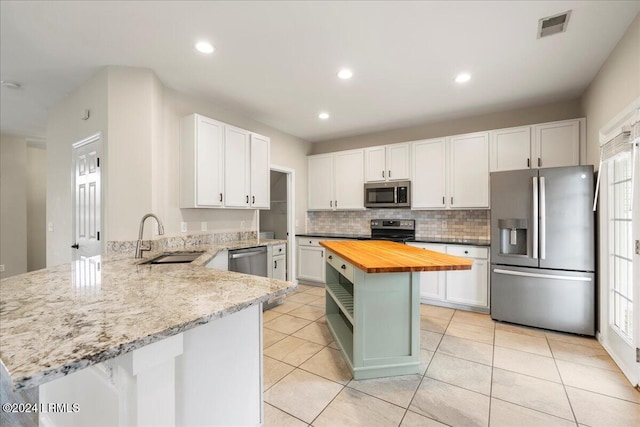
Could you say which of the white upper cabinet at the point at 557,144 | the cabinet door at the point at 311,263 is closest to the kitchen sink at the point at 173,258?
the cabinet door at the point at 311,263

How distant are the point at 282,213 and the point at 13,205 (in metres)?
4.72

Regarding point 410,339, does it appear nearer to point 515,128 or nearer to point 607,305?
point 607,305

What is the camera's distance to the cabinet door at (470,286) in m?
3.50

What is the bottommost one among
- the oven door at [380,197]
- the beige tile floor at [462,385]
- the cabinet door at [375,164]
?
the beige tile floor at [462,385]

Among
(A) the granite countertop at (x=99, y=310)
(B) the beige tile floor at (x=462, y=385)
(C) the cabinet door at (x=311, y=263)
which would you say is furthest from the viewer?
(C) the cabinet door at (x=311, y=263)

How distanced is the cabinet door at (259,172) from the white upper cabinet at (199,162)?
1.88ft

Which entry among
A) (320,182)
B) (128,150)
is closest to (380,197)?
(320,182)

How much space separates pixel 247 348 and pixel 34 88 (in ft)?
13.3

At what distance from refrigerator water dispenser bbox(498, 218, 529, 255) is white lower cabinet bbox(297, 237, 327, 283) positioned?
256cm

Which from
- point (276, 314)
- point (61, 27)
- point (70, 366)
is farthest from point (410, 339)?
point (61, 27)

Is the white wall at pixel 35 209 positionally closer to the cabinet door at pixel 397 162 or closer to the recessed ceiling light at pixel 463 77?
the cabinet door at pixel 397 162

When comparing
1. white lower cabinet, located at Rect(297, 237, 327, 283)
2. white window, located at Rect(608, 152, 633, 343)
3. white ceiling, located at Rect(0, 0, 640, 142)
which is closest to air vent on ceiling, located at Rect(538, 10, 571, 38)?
white ceiling, located at Rect(0, 0, 640, 142)

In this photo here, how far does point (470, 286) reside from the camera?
3.57 meters

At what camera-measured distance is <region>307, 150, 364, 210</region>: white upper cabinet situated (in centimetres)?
480
